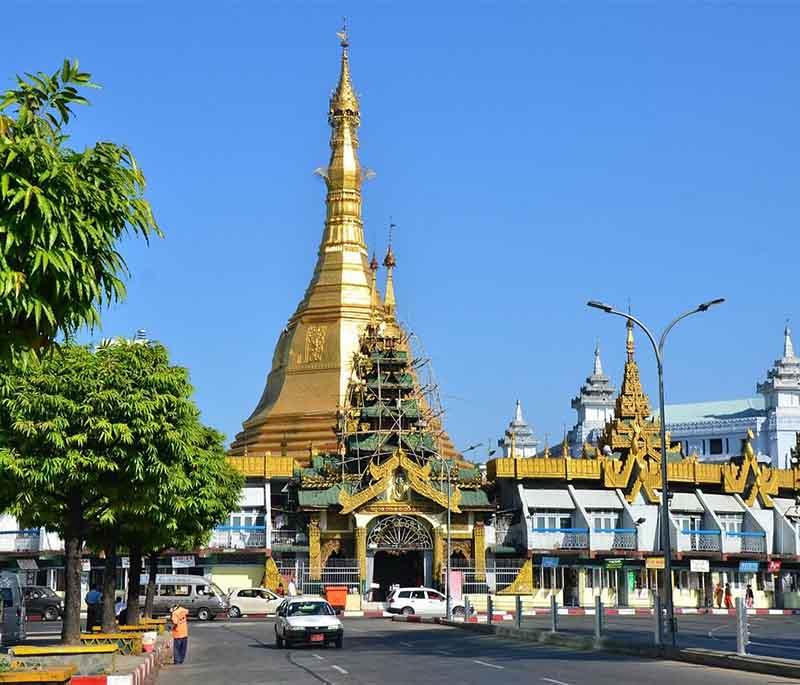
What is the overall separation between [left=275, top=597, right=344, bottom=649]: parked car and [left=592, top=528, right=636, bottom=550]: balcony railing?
34.9 metres

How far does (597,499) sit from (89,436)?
161 feet

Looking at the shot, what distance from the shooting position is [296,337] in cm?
8619

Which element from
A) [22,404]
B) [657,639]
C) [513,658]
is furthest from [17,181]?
[657,639]

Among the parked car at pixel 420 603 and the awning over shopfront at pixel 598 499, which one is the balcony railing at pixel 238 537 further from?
the awning over shopfront at pixel 598 499

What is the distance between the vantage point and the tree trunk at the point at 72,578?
26.3 m

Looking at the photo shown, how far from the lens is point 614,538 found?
69.8 metres

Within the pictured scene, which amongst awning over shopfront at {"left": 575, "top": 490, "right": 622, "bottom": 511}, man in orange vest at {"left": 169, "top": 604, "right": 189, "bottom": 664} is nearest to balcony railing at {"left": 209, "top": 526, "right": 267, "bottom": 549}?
awning over shopfront at {"left": 575, "top": 490, "right": 622, "bottom": 511}

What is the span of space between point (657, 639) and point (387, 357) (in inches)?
1809

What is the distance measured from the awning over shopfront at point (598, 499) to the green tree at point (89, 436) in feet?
151

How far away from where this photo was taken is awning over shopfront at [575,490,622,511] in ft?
235

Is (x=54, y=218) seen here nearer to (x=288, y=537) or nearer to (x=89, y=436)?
(x=89, y=436)

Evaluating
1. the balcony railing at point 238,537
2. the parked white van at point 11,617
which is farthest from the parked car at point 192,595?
the parked white van at point 11,617

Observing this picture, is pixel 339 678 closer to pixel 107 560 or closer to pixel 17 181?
pixel 107 560

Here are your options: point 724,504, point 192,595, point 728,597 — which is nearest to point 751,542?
point 724,504
